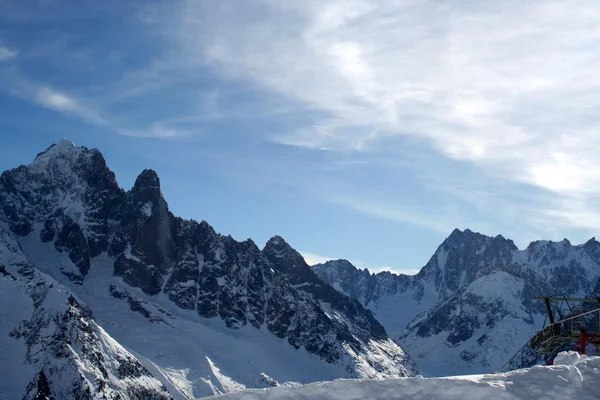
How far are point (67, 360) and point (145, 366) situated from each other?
35560 mm

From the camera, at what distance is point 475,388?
1739 cm

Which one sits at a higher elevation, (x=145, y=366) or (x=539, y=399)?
(x=539, y=399)

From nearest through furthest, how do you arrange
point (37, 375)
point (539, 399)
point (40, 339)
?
point (539, 399) < point (37, 375) < point (40, 339)

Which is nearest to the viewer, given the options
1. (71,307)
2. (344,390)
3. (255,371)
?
(344,390)

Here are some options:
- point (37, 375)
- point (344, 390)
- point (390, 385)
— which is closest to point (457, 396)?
point (390, 385)

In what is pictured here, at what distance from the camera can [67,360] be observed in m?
118

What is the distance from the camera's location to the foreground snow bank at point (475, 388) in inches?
675

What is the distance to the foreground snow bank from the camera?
1716 cm

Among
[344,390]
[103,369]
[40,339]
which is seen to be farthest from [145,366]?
[344,390]

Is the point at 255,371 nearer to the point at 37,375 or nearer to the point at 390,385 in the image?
the point at 37,375

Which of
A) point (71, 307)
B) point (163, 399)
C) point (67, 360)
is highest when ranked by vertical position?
point (71, 307)

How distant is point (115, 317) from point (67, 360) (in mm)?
73702

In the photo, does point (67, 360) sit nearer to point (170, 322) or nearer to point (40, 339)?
point (40, 339)

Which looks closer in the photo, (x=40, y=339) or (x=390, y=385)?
(x=390, y=385)
